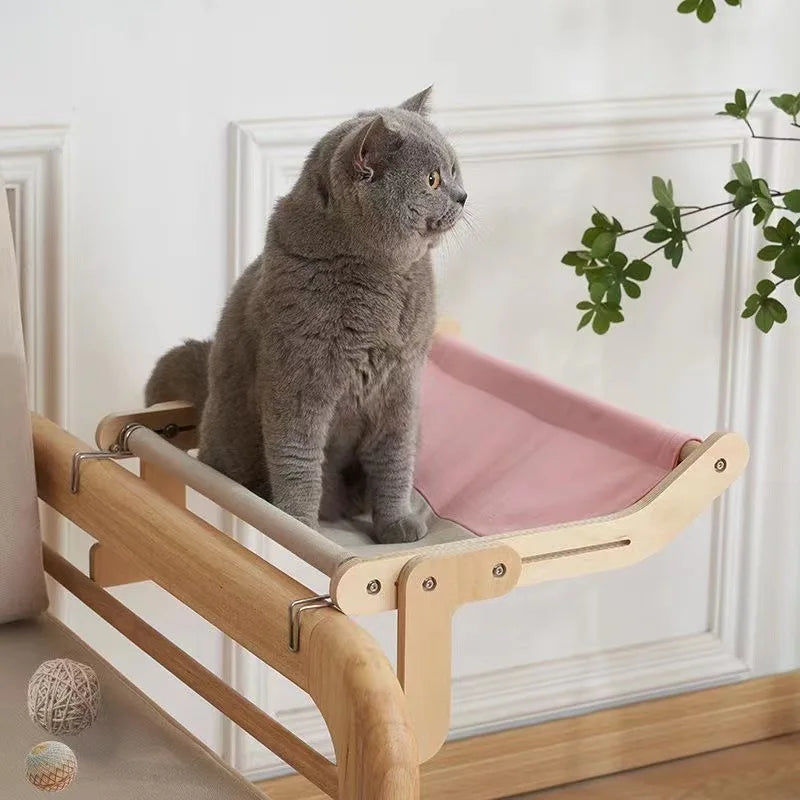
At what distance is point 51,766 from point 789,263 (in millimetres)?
1087

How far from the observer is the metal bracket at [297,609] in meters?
0.96

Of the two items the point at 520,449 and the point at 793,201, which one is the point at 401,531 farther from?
the point at 793,201

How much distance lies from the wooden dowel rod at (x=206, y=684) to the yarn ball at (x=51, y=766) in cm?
19

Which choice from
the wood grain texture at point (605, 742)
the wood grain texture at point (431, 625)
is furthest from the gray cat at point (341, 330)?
the wood grain texture at point (605, 742)

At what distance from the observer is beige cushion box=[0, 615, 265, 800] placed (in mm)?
1014

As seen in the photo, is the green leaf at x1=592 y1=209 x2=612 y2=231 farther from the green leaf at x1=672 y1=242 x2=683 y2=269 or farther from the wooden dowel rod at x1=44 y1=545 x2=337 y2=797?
the wooden dowel rod at x1=44 y1=545 x2=337 y2=797

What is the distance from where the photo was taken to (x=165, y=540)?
1.11 metres

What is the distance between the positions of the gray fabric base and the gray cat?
0.01 m

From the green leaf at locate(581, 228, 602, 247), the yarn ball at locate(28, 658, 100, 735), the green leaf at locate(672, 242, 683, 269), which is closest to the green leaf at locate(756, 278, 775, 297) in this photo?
the green leaf at locate(672, 242, 683, 269)

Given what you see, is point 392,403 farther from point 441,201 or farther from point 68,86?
point 68,86

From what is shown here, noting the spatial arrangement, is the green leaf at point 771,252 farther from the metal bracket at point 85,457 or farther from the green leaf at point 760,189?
the metal bracket at point 85,457

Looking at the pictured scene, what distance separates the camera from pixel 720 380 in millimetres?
2006

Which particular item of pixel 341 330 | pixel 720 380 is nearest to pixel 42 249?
pixel 341 330

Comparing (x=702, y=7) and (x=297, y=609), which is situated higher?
(x=702, y=7)
